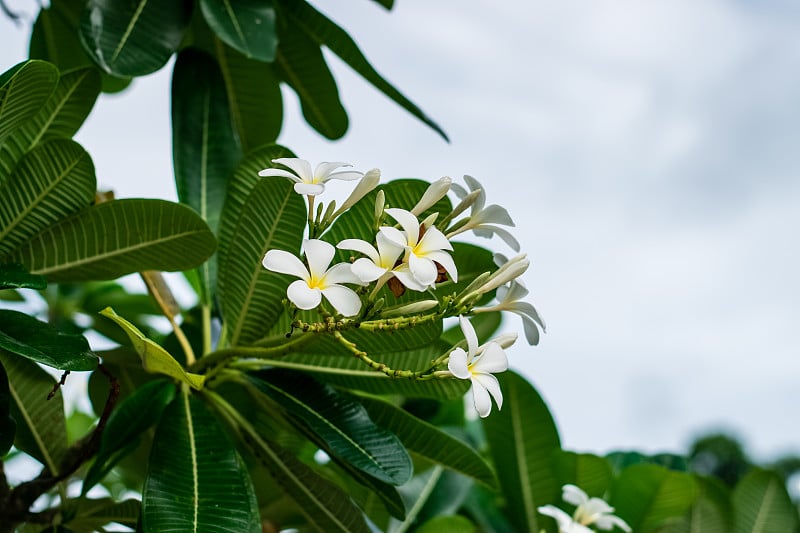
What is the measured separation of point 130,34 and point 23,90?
322mm

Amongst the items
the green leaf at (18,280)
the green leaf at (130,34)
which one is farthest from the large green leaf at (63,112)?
the green leaf at (18,280)

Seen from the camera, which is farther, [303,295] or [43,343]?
[43,343]

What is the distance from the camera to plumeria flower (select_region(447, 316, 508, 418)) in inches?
29.7

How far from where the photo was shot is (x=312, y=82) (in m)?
1.53

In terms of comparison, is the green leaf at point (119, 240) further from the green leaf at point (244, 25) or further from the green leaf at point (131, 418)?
the green leaf at point (244, 25)

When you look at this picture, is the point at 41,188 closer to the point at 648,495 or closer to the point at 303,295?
the point at 303,295

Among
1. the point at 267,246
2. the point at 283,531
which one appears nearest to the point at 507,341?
the point at 267,246

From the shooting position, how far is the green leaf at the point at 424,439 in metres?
1.18

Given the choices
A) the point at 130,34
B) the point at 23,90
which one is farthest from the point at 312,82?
the point at 23,90

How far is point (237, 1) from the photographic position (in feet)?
4.37

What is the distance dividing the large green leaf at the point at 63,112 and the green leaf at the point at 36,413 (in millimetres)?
280

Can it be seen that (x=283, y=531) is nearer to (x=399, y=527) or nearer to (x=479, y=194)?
(x=399, y=527)

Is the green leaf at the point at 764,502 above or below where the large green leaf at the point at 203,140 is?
below

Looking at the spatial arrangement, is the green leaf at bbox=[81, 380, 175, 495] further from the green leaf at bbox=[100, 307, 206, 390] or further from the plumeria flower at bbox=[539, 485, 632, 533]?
the plumeria flower at bbox=[539, 485, 632, 533]
